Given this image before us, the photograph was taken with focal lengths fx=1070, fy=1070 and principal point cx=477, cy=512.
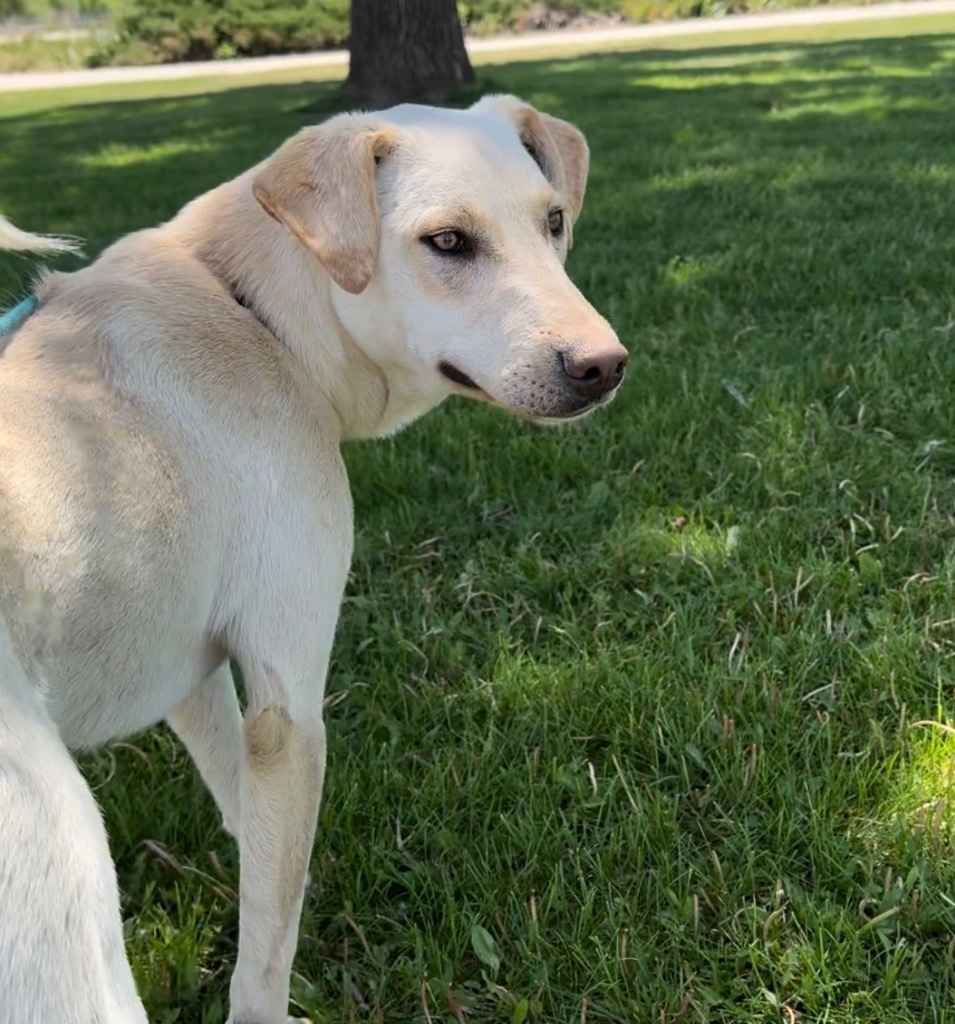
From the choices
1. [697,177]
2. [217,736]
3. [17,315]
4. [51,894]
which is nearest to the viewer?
[51,894]

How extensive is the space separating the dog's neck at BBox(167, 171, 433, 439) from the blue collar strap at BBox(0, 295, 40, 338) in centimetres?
35

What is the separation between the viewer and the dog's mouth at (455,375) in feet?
7.31

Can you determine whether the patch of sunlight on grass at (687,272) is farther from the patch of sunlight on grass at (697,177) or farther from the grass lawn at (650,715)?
the patch of sunlight on grass at (697,177)

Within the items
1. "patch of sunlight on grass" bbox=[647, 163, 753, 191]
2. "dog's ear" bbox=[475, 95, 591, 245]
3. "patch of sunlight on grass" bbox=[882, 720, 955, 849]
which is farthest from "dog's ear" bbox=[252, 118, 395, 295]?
"patch of sunlight on grass" bbox=[647, 163, 753, 191]

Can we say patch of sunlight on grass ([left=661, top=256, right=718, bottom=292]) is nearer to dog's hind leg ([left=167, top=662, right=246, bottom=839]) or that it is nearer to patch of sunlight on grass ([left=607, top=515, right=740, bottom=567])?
patch of sunlight on grass ([left=607, top=515, right=740, bottom=567])

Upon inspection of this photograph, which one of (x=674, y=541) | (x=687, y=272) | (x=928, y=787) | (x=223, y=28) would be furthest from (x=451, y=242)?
(x=223, y=28)

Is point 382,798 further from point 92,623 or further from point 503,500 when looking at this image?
point 503,500

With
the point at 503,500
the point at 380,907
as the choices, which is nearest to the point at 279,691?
the point at 380,907

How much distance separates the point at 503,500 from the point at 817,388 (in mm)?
1389

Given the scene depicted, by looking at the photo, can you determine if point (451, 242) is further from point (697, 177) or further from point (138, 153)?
point (138, 153)

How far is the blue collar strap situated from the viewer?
204cm

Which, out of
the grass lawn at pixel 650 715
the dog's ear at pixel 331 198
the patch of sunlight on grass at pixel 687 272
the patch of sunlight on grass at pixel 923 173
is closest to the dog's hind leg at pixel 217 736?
the grass lawn at pixel 650 715

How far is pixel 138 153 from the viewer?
11.0 meters

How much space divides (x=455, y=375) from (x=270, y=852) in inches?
39.8
